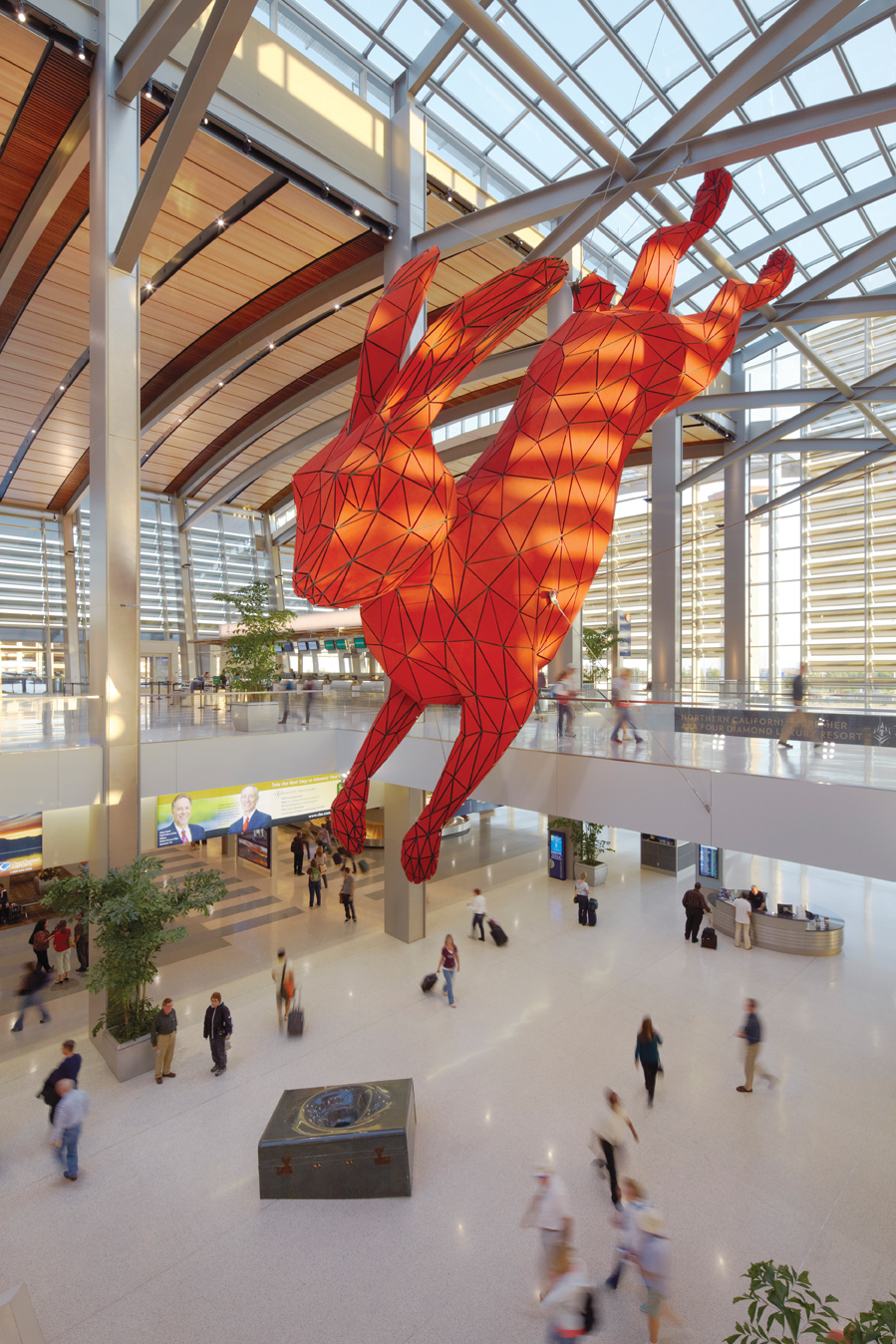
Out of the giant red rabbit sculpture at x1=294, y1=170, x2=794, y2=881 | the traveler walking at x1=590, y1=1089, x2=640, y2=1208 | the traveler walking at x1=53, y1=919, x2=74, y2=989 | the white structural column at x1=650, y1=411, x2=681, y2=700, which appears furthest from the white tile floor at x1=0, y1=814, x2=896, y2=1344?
the white structural column at x1=650, y1=411, x2=681, y2=700

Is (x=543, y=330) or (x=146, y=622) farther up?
(x=543, y=330)

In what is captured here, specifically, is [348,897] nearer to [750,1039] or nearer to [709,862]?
[709,862]

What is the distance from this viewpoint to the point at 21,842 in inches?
447

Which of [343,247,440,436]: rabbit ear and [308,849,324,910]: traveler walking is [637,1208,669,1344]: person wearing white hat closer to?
[343,247,440,436]: rabbit ear

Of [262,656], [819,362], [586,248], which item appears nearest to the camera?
[819,362]

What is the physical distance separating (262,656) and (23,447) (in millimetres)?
14237

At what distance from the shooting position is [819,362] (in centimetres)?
1738

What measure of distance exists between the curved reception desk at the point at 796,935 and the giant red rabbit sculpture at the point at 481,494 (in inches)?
371

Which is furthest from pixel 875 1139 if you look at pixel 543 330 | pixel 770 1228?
pixel 543 330

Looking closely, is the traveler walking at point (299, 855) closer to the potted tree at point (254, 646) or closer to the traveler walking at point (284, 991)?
the potted tree at point (254, 646)

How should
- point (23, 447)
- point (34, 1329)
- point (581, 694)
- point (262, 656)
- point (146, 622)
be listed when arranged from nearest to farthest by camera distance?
A: point (34, 1329), point (581, 694), point (262, 656), point (23, 447), point (146, 622)

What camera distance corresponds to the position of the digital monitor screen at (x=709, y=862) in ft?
57.1

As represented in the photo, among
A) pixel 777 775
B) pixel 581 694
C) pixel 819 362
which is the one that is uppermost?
pixel 819 362

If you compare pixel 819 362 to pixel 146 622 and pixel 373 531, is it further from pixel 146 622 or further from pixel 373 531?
pixel 146 622
